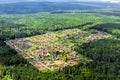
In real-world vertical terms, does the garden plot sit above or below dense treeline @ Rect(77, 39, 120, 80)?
below

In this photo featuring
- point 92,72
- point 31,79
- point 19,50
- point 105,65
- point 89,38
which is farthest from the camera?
point 89,38

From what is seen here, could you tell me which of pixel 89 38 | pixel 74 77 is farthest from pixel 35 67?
pixel 89 38

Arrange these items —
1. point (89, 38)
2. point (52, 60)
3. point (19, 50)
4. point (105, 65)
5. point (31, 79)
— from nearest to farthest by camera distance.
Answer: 1. point (31, 79)
2. point (105, 65)
3. point (52, 60)
4. point (19, 50)
5. point (89, 38)

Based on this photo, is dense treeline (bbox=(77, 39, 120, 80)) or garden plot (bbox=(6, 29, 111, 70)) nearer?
dense treeline (bbox=(77, 39, 120, 80))

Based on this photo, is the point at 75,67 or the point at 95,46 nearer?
the point at 75,67

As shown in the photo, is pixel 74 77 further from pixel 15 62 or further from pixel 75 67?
pixel 15 62

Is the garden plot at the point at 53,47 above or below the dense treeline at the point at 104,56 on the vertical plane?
below

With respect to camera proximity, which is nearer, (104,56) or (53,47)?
(104,56)

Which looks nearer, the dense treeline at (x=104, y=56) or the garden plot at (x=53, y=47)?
the dense treeline at (x=104, y=56)
